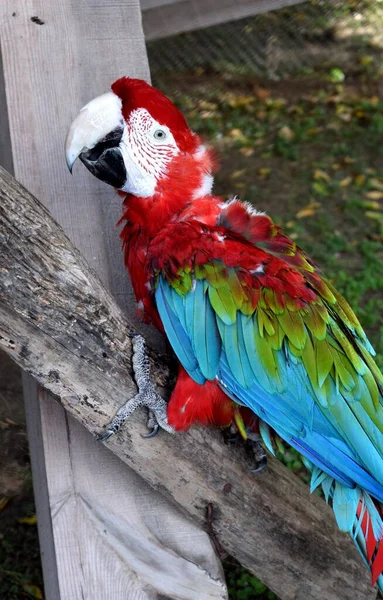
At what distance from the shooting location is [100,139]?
1.51 m

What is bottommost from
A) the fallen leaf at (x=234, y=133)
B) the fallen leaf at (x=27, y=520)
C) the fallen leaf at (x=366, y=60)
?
the fallen leaf at (x=27, y=520)

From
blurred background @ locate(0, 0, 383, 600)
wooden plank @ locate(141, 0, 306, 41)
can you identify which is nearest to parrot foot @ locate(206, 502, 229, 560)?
blurred background @ locate(0, 0, 383, 600)

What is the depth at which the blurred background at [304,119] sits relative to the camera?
12.0ft

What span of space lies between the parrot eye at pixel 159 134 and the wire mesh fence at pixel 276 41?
305cm

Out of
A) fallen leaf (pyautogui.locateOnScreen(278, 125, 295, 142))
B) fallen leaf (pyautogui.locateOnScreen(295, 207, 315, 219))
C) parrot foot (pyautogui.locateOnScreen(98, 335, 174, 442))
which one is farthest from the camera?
fallen leaf (pyautogui.locateOnScreen(278, 125, 295, 142))

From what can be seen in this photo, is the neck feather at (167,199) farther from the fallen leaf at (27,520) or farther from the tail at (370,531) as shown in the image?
the fallen leaf at (27,520)

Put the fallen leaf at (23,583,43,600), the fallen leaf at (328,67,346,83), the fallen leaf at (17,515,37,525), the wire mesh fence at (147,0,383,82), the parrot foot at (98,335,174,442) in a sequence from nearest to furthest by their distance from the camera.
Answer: the parrot foot at (98,335,174,442) < the fallen leaf at (23,583,43,600) < the fallen leaf at (17,515,37,525) < the wire mesh fence at (147,0,383,82) < the fallen leaf at (328,67,346,83)

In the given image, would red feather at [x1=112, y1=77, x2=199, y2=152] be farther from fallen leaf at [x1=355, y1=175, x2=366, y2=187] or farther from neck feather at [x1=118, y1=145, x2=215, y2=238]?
fallen leaf at [x1=355, y1=175, x2=366, y2=187]

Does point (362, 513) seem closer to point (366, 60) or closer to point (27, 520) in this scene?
point (27, 520)

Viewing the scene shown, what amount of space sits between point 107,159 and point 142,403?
1.71 ft

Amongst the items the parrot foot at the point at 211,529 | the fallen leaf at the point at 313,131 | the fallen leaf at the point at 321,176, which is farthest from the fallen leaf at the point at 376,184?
the parrot foot at the point at 211,529

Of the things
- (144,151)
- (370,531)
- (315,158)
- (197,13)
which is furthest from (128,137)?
(315,158)

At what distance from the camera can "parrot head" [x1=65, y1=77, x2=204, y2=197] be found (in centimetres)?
148

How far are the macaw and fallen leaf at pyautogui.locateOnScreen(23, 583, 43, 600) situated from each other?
3.53 ft
